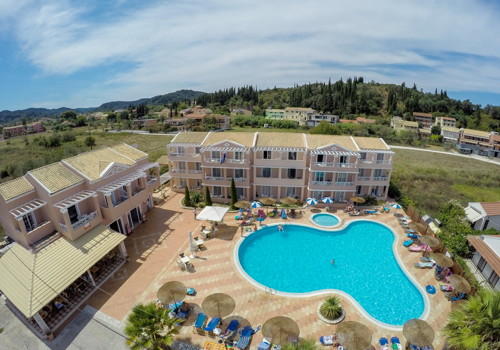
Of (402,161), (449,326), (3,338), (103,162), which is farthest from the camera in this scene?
(402,161)

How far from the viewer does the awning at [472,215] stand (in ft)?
102

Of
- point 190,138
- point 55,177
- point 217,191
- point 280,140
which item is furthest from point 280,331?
point 190,138

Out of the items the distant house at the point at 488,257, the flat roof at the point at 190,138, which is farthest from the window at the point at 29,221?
the distant house at the point at 488,257

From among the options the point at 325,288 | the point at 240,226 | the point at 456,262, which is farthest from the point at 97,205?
the point at 456,262

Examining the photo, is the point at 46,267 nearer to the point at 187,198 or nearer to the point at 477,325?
the point at 187,198

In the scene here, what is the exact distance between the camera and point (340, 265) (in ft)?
83.7

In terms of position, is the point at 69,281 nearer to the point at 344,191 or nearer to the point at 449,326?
the point at 449,326

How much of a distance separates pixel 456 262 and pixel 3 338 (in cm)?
3750

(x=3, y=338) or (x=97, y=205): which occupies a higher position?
(x=97, y=205)

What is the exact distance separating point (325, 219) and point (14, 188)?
109ft

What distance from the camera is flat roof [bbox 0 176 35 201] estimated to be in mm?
21484

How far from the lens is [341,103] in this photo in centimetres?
13950

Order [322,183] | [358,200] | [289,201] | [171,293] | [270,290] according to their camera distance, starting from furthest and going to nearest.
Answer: [322,183]
[289,201]
[358,200]
[270,290]
[171,293]

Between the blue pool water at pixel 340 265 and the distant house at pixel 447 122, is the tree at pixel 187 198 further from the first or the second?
the distant house at pixel 447 122
